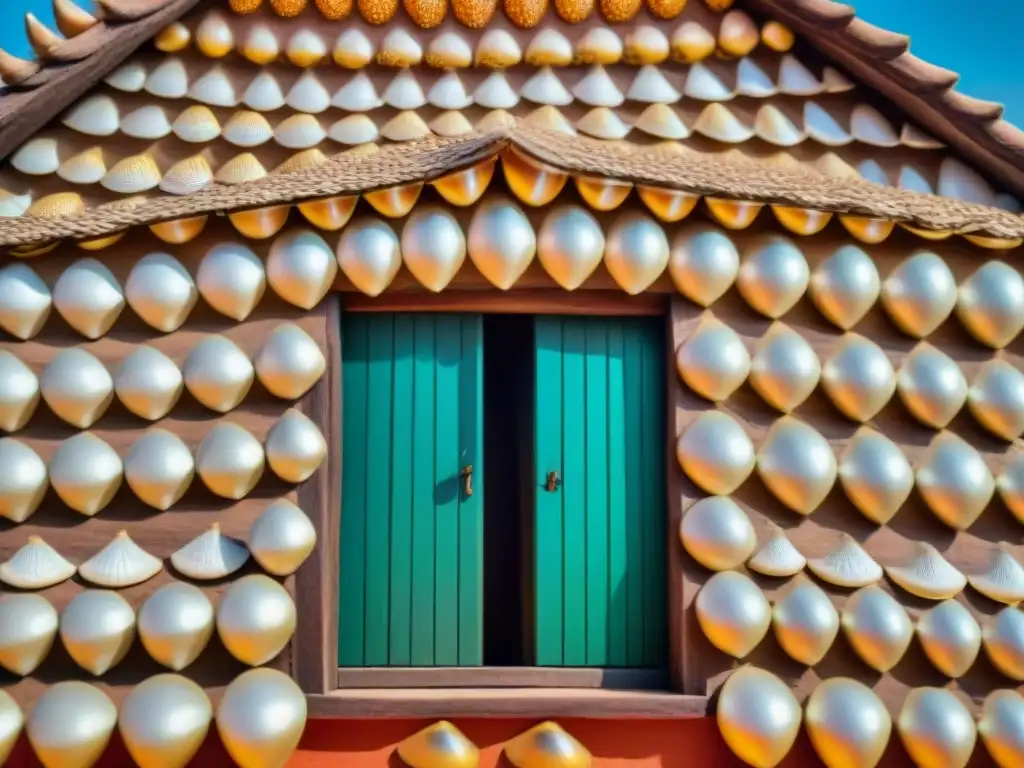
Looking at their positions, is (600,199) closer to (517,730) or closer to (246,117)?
(246,117)

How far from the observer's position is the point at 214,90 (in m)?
4.36

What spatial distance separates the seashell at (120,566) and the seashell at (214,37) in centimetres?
212

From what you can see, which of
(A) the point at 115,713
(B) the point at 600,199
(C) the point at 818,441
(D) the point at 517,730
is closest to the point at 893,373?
(C) the point at 818,441

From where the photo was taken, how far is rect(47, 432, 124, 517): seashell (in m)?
3.61

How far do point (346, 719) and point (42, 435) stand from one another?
4.94ft

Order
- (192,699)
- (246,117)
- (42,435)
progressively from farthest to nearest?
(246,117), (42,435), (192,699)

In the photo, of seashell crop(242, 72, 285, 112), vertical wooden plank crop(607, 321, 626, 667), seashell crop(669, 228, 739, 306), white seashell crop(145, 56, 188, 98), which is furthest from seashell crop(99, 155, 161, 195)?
seashell crop(669, 228, 739, 306)

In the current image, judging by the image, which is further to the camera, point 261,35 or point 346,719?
point 261,35

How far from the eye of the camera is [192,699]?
3453mm

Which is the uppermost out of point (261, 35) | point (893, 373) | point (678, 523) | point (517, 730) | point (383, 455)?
point (261, 35)

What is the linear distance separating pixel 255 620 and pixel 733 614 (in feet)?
5.45

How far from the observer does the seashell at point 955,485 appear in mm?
3785

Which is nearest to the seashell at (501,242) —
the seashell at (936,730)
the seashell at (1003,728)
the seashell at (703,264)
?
the seashell at (703,264)

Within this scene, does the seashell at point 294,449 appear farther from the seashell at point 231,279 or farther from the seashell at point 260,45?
the seashell at point 260,45
